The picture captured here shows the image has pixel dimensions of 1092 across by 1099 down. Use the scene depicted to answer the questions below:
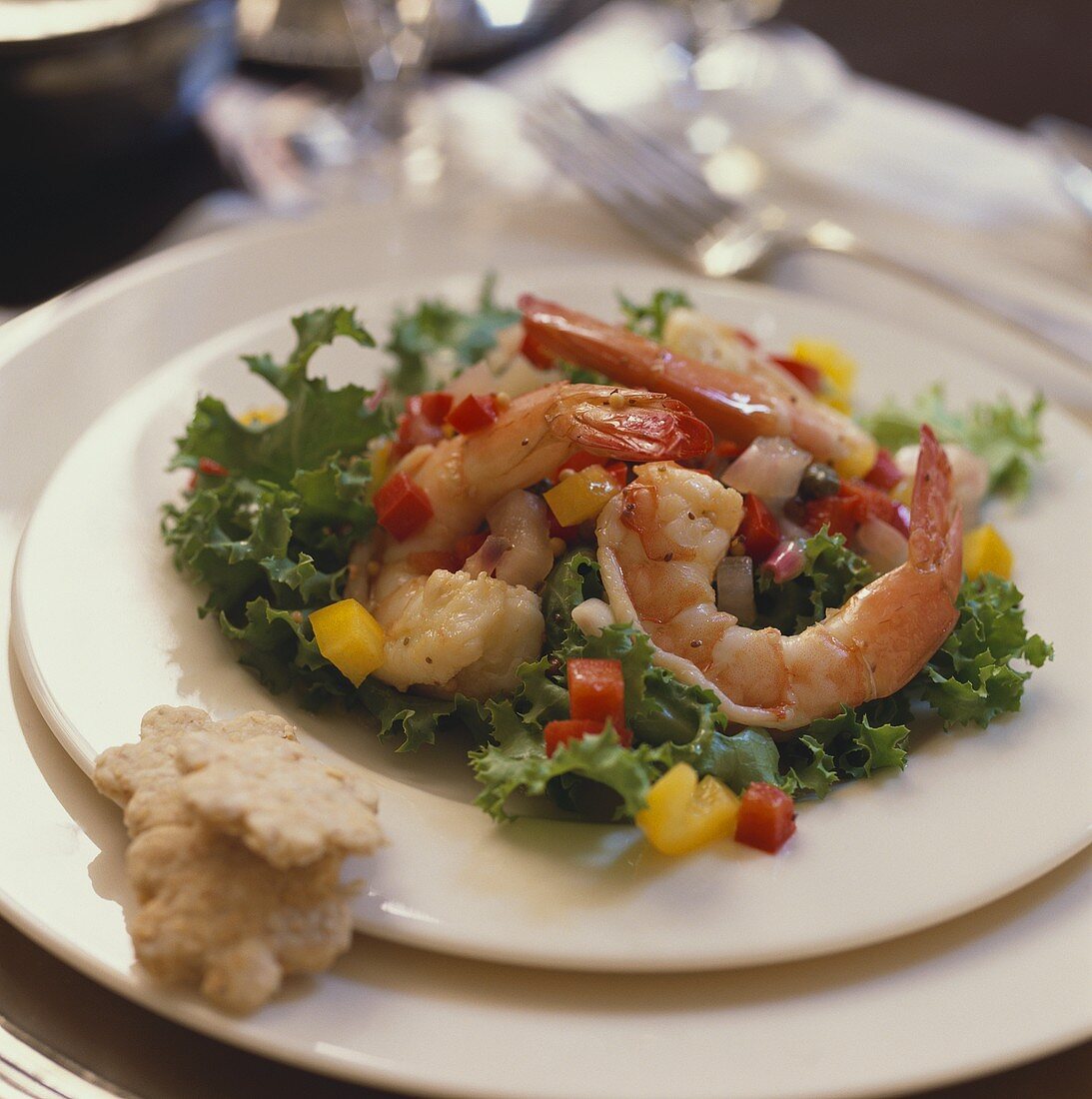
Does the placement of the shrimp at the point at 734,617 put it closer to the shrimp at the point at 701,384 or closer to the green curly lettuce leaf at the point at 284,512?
the shrimp at the point at 701,384

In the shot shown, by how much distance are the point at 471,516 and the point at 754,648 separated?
817mm

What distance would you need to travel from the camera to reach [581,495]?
10.1ft

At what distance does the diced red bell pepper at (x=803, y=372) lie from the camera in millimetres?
3961

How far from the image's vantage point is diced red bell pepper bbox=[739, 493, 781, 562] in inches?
128

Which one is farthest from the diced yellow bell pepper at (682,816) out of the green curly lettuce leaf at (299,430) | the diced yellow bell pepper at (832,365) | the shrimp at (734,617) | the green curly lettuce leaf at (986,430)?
the diced yellow bell pepper at (832,365)

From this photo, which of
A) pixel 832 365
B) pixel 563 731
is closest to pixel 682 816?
pixel 563 731

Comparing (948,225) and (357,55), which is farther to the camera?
(357,55)

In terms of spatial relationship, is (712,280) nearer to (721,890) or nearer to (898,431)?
(898,431)

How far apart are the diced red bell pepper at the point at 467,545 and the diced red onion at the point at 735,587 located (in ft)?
1.95

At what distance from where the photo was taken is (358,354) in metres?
4.14

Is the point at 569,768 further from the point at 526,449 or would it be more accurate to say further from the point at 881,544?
the point at 881,544

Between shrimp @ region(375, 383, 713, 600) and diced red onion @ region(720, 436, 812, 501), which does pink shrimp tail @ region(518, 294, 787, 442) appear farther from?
shrimp @ region(375, 383, 713, 600)

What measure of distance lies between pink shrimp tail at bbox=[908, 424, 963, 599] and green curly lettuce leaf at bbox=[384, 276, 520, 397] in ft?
4.89

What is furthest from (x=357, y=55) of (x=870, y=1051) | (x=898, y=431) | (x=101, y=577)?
(x=870, y=1051)
